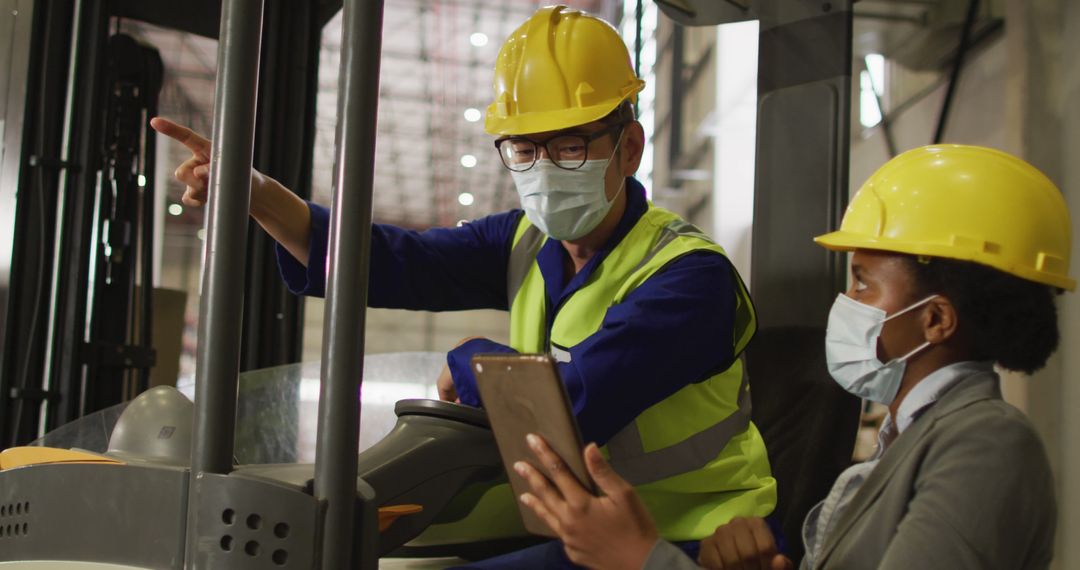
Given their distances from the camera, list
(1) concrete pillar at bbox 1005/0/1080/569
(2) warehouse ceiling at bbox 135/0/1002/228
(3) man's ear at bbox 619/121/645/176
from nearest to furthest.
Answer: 1. (3) man's ear at bbox 619/121/645/176
2. (1) concrete pillar at bbox 1005/0/1080/569
3. (2) warehouse ceiling at bbox 135/0/1002/228

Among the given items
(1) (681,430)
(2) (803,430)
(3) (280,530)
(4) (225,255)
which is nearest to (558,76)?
(1) (681,430)

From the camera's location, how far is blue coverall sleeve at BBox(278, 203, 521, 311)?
2.09 metres

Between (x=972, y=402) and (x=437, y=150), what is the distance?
15.6 m

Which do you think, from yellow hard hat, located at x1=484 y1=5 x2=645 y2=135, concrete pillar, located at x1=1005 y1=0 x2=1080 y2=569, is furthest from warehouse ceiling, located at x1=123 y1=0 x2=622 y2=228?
yellow hard hat, located at x1=484 y1=5 x2=645 y2=135

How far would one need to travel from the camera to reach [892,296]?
145 centimetres

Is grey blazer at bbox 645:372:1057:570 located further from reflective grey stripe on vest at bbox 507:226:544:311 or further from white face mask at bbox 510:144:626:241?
reflective grey stripe on vest at bbox 507:226:544:311

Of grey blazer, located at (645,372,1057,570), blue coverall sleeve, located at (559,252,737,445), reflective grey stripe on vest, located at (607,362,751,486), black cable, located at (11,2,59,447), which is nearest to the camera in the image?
grey blazer, located at (645,372,1057,570)

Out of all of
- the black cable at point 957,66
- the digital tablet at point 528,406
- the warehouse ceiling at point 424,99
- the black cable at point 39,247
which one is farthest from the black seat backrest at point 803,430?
the warehouse ceiling at point 424,99

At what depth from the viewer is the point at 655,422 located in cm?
179

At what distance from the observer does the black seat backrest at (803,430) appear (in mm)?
2164

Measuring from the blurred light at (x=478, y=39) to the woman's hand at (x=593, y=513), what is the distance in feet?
40.2

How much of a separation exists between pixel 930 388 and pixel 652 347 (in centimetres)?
46

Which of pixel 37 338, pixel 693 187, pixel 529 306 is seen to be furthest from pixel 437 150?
pixel 529 306

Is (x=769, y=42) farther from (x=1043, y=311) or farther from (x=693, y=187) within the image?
(x=693, y=187)
